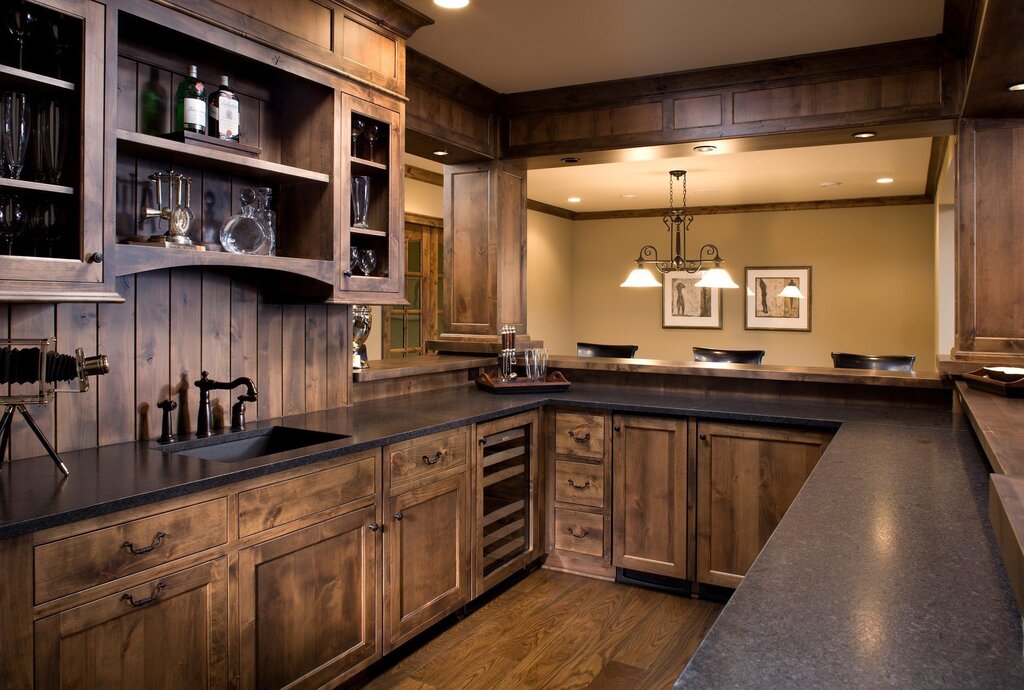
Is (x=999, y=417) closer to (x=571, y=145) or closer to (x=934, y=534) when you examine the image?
(x=934, y=534)

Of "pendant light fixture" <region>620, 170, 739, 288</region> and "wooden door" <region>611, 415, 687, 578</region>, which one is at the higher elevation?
"pendant light fixture" <region>620, 170, 739, 288</region>

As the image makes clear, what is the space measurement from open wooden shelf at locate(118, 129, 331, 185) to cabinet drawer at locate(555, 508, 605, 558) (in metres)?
1.89

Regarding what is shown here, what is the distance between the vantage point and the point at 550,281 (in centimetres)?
904

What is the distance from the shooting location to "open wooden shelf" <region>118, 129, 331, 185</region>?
1.99 m

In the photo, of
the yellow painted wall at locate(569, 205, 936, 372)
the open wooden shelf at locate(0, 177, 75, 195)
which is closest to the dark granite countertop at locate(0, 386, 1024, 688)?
the open wooden shelf at locate(0, 177, 75, 195)

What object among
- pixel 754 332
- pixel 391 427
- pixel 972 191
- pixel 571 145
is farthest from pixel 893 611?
pixel 754 332

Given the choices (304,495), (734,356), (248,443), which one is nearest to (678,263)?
(734,356)

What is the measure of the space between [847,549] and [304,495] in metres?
1.44

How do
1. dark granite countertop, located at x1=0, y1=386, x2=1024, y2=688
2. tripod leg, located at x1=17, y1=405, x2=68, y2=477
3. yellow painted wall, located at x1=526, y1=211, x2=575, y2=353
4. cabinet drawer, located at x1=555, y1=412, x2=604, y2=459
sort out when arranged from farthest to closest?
yellow painted wall, located at x1=526, y1=211, x2=575, y2=353
cabinet drawer, located at x1=555, y1=412, x2=604, y2=459
tripod leg, located at x1=17, y1=405, x2=68, y2=477
dark granite countertop, located at x1=0, y1=386, x2=1024, y2=688

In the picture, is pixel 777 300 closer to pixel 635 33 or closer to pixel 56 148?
pixel 635 33

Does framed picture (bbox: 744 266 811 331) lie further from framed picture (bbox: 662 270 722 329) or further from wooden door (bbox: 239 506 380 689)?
wooden door (bbox: 239 506 380 689)

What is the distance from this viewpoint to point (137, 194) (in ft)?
7.20

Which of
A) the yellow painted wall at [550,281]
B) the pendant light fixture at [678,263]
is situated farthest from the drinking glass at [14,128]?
the yellow painted wall at [550,281]

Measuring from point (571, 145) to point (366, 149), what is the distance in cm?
145
